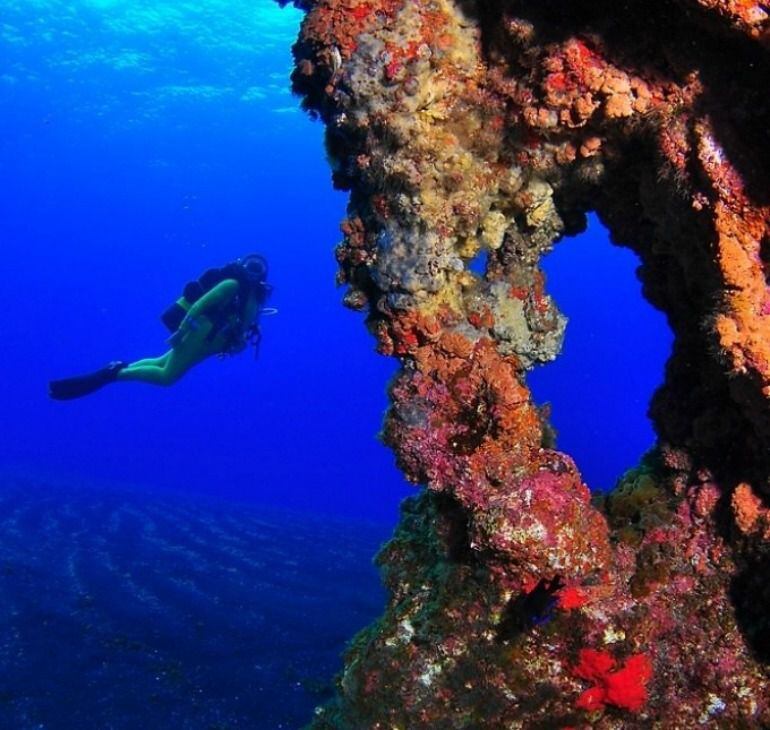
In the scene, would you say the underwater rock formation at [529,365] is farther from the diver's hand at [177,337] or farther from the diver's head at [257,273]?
the diver's hand at [177,337]

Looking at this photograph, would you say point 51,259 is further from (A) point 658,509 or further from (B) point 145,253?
(A) point 658,509

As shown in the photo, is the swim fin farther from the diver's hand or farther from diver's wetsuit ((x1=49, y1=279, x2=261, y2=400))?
the diver's hand

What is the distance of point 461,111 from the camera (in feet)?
12.0

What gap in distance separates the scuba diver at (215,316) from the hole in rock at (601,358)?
37148 mm

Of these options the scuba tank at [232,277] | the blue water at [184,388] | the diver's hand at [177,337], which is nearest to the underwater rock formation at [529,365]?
the blue water at [184,388]

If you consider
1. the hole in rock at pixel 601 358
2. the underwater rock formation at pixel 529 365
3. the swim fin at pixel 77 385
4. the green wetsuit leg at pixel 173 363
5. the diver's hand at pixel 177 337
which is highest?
the hole in rock at pixel 601 358

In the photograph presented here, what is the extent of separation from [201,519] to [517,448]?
15362 mm

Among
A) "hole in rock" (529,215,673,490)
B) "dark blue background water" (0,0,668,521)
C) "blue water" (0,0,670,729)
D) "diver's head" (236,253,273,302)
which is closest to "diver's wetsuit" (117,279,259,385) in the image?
"diver's head" (236,253,273,302)

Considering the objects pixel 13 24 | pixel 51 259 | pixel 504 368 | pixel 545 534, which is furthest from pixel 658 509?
pixel 51 259

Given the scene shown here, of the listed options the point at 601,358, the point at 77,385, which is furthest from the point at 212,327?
the point at 601,358

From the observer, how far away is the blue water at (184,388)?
8305 millimetres

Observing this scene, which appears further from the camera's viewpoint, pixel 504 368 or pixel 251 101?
pixel 251 101

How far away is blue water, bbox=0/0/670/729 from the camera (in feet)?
27.2

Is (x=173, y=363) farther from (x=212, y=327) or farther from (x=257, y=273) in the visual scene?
(x=257, y=273)
